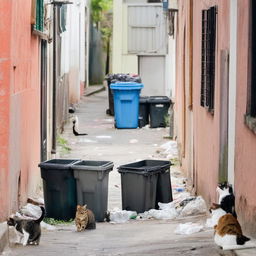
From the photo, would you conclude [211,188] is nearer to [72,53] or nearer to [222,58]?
[222,58]

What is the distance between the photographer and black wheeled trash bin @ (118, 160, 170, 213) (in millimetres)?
13320

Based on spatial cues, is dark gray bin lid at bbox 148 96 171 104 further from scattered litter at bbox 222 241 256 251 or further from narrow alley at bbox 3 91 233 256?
scattered litter at bbox 222 241 256 251

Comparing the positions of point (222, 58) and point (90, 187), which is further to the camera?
point (90, 187)

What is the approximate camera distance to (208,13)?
43.8ft

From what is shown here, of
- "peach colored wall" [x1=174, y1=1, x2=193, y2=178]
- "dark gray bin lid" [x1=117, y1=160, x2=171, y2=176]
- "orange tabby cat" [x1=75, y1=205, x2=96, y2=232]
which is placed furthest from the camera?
"peach colored wall" [x1=174, y1=1, x2=193, y2=178]

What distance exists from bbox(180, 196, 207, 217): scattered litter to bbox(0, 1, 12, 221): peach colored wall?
289 centimetres

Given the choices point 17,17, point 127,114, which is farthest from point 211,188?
point 127,114

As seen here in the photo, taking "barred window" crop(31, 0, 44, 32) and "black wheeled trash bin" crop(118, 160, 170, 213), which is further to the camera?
"barred window" crop(31, 0, 44, 32)

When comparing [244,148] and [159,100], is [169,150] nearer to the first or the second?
[159,100]

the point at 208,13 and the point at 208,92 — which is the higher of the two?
the point at 208,13

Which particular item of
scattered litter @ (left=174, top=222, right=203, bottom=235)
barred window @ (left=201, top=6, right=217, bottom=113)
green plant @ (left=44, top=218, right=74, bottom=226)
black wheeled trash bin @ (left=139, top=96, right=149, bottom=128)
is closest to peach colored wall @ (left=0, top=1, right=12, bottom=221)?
green plant @ (left=44, top=218, right=74, bottom=226)

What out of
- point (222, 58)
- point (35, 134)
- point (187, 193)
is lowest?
point (187, 193)

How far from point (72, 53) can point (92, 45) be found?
1236 cm

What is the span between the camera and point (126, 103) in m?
26.8
